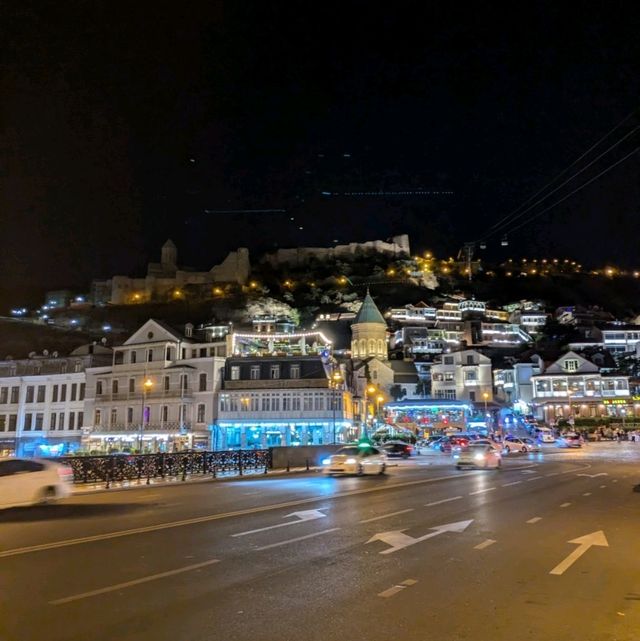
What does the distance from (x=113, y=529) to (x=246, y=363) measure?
4425 centimetres

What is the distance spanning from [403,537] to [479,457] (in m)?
20.9

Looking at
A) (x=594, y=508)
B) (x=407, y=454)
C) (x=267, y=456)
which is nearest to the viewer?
(x=594, y=508)

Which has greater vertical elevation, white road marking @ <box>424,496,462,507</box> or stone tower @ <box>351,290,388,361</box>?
stone tower @ <box>351,290,388,361</box>

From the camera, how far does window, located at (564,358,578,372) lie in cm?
8788

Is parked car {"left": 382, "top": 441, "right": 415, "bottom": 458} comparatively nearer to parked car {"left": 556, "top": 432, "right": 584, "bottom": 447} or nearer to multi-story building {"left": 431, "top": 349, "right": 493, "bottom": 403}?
parked car {"left": 556, "top": 432, "right": 584, "bottom": 447}

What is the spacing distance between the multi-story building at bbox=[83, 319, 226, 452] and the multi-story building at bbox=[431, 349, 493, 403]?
4520cm

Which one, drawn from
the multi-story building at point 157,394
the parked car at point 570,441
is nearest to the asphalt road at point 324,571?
the multi-story building at point 157,394

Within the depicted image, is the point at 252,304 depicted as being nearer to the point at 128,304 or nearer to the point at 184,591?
the point at 128,304

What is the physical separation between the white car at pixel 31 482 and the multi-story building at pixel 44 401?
45.6m

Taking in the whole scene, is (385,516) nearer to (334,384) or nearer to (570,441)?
(334,384)

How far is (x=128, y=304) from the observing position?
147m

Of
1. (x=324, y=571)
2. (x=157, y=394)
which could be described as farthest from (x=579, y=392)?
(x=324, y=571)

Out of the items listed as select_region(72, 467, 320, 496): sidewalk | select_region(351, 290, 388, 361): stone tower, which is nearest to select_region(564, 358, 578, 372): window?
select_region(351, 290, 388, 361): stone tower

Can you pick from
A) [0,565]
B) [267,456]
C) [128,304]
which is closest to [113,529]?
[0,565]
